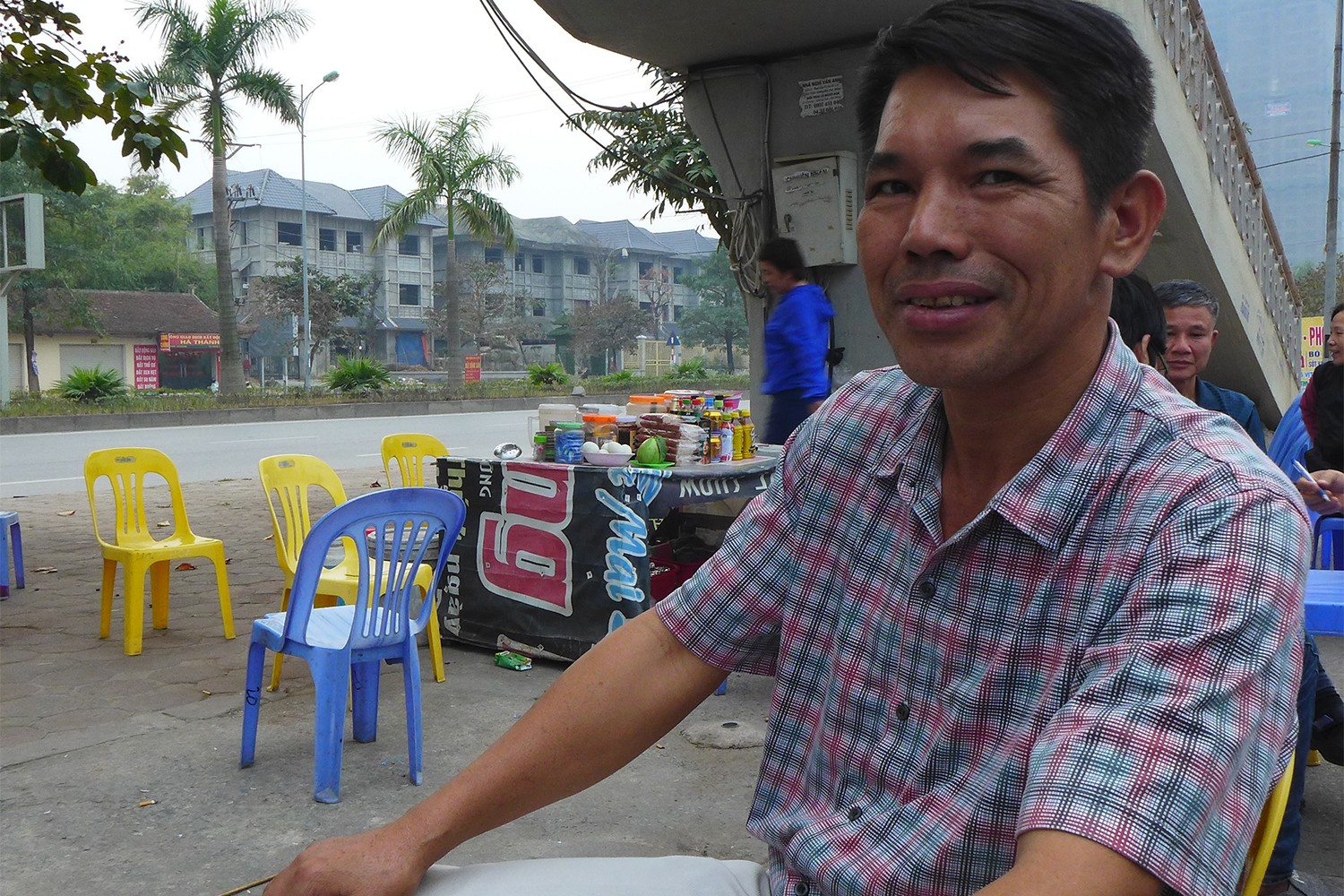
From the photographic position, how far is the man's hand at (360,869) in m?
1.12

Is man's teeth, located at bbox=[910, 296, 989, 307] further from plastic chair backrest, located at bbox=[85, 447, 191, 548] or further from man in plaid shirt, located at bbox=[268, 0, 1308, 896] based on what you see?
plastic chair backrest, located at bbox=[85, 447, 191, 548]

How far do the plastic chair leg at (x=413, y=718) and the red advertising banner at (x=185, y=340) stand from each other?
37072 mm

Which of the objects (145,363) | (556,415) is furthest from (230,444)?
(145,363)

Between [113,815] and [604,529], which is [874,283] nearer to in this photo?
[113,815]

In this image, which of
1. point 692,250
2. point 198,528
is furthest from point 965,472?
point 692,250

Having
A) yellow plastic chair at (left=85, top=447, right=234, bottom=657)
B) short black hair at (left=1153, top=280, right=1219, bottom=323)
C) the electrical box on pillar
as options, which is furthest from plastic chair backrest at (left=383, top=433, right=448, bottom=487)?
short black hair at (left=1153, top=280, right=1219, bottom=323)

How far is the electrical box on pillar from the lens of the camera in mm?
6445

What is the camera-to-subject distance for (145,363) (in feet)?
121

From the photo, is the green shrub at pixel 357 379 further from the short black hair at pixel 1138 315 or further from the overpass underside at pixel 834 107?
the short black hair at pixel 1138 315

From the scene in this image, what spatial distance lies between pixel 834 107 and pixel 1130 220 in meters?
5.69

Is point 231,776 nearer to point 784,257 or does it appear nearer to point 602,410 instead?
point 602,410

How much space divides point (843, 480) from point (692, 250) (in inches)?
2323

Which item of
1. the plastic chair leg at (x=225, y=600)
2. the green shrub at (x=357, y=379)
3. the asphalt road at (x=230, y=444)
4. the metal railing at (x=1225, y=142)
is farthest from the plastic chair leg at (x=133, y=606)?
the green shrub at (x=357, y=379)

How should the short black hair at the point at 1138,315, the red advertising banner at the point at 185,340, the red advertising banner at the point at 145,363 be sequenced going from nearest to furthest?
the short black hair at the point at 1138,315
the red advertising banner at the point at 185,340
the red advertising banner at the point at 145,363
